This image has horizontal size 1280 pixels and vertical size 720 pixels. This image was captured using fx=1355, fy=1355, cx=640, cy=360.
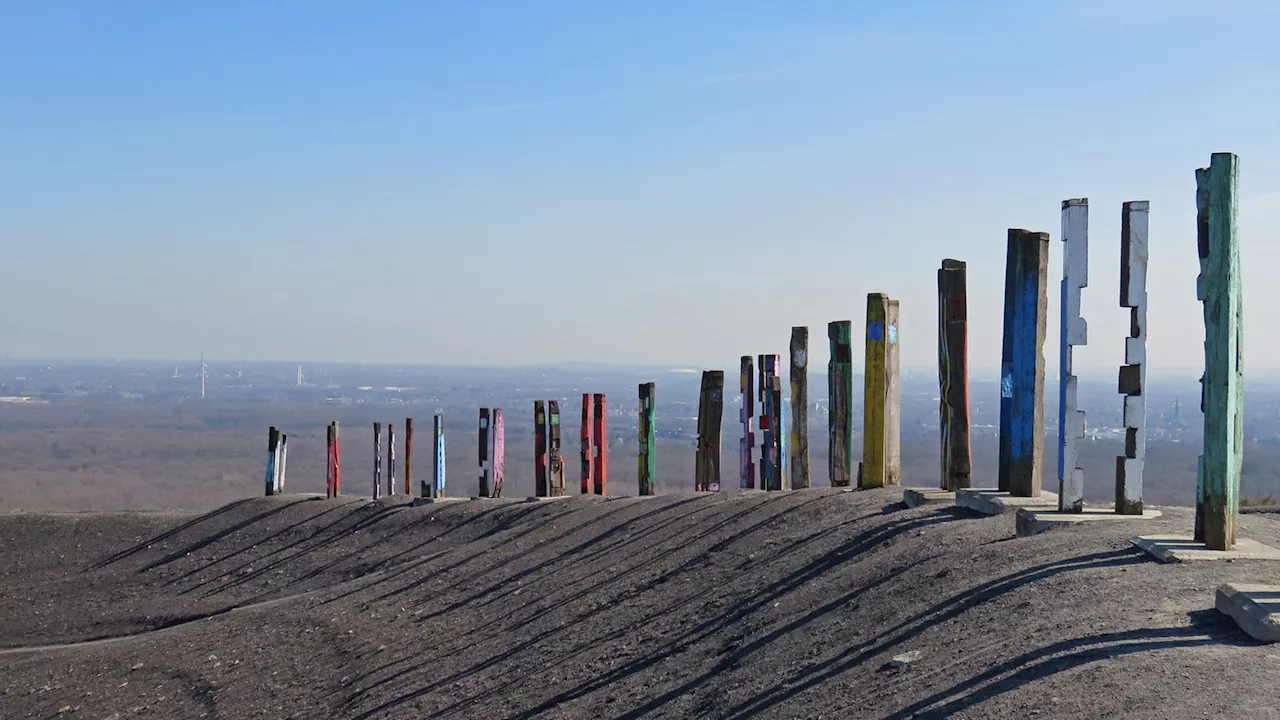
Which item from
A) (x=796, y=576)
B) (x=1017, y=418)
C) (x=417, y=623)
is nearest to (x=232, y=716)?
(x=417, y=623)

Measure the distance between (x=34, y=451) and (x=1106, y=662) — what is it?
345ft

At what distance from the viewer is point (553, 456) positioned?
2205cm

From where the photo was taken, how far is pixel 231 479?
3216 inches

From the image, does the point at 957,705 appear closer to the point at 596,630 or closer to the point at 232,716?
the point at 596,630

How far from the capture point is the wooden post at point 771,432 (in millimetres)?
18438

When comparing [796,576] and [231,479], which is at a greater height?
[796,576]

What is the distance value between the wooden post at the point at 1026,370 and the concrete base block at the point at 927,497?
636 millimetres

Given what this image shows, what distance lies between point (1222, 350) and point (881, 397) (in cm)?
551

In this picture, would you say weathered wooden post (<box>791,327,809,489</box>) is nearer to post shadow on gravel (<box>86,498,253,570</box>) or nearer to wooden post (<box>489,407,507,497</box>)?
wooden post (<box>489,407,507,497</box>)

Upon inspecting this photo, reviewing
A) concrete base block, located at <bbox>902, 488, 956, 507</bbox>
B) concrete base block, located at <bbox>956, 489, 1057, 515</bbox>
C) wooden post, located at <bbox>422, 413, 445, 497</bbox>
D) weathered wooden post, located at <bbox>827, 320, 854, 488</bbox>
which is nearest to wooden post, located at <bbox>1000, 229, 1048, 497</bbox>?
concrete base block, located at <bbox>956, 489, 1057, 515</bbox>

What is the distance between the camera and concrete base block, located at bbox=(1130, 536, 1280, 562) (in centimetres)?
876

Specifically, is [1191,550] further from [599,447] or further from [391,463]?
[391,463]

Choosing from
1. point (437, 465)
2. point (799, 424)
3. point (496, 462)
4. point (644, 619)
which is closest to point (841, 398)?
point (799, 424)

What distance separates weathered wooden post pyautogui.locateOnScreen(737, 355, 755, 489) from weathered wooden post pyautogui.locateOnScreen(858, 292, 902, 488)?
431 centimetres
